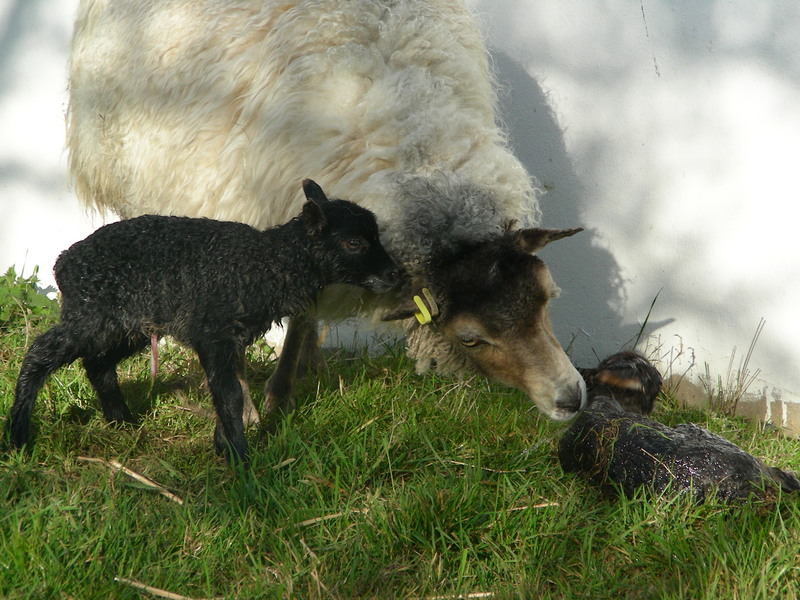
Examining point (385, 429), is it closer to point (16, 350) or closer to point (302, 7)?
point (302, 7)

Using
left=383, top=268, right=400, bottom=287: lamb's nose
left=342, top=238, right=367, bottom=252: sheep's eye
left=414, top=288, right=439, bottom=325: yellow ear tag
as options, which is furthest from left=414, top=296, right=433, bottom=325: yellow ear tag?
left=342, top=238, right=367, bottom=252: sheep's eye

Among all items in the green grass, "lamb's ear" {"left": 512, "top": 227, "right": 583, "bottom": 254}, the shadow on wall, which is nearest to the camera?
the green grass

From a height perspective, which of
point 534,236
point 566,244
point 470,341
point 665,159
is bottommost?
point 566,244

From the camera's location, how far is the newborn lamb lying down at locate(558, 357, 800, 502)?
263cm

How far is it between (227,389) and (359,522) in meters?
0.61

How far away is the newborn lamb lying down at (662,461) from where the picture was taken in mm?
2631

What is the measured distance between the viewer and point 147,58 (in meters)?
3.63

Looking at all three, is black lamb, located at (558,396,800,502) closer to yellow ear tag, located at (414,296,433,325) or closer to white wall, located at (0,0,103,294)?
yellow ear tag, located at (414,296,433,325)

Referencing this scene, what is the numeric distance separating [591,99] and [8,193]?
3.32 m

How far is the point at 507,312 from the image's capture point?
2922 millimetres

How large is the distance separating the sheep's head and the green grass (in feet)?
0.91

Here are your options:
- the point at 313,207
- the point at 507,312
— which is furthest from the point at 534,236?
Result: the point at 313,207

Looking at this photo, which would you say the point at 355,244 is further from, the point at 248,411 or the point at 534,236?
the point at 248,411

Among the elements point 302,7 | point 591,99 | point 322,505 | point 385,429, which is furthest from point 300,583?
point 591,99
